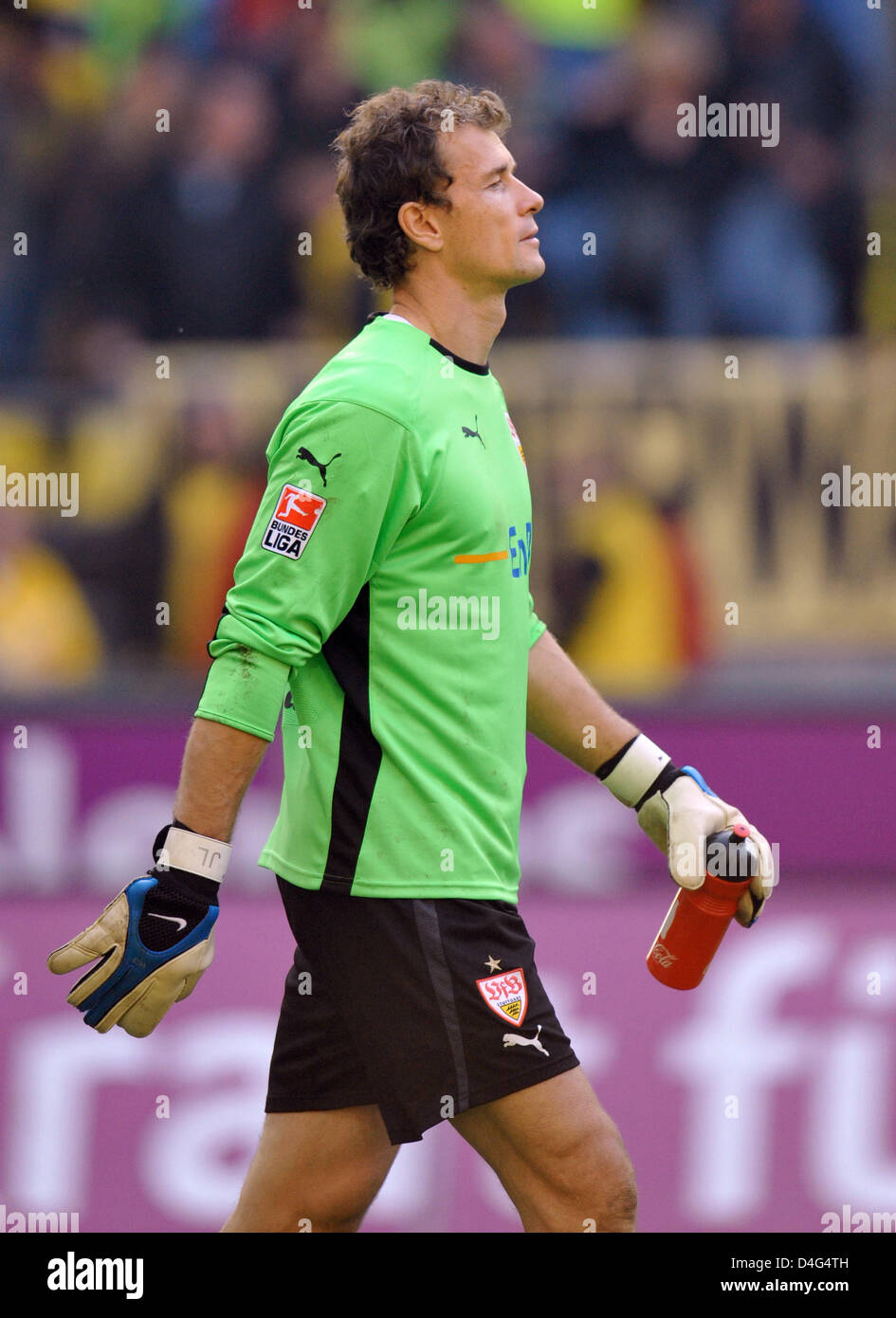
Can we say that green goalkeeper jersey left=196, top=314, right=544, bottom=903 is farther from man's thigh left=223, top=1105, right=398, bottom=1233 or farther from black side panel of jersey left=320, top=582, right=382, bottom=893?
man's thigh left=223, top=1105, right=398, bottom=1233

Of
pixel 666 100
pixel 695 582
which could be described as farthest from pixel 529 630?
pixel 666 100

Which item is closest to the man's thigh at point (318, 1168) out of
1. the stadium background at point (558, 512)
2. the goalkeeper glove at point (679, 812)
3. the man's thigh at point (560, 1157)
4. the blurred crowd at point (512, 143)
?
the man's thigh at point (560, 1157)

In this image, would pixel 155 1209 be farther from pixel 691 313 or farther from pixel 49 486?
pixel 691 313

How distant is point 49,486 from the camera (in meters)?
7.19

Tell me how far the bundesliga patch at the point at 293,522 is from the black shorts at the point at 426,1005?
617 millimetres

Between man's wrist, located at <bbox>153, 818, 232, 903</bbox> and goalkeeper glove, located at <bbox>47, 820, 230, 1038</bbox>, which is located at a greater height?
man's wrist, located at <bbox>153, 818, 232, 903</bbox>

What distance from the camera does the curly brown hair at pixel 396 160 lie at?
3424 mm

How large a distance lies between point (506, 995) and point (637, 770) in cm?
64

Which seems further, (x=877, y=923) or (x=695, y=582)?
(x=695, y=582)

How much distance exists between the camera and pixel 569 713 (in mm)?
3637

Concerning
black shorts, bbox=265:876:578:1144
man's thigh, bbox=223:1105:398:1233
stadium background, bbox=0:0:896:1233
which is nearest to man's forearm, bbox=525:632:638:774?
black shorts, bbox=265:876:578:1144

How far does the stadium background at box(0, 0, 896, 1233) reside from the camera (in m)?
5.40

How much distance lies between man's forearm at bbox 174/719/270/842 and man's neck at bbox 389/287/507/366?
848 millimetres

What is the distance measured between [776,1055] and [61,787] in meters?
2.30
